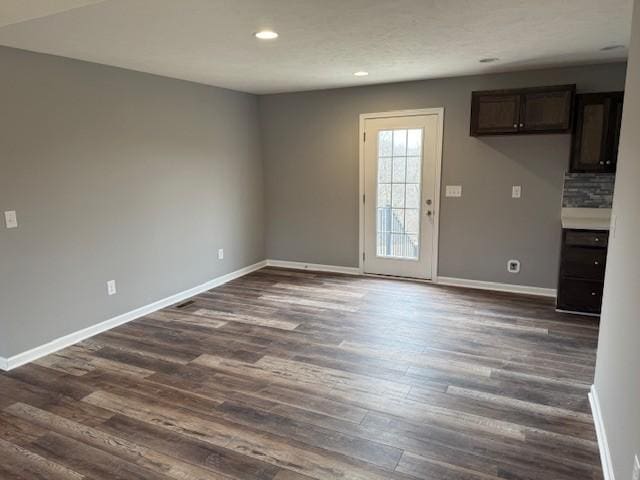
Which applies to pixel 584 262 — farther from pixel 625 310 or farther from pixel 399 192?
pixel 625 310

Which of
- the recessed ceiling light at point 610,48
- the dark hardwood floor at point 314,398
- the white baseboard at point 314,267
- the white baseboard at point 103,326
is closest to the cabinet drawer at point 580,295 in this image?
the dark hardwood floor at point 314,398

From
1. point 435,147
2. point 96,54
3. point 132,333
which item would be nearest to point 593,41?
point 435,147

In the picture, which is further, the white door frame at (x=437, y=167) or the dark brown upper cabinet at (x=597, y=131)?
the white door frame at (x=437, y=167)

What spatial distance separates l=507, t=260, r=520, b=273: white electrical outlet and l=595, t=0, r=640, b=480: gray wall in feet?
7.68

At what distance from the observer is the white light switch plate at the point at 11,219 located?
3.07m

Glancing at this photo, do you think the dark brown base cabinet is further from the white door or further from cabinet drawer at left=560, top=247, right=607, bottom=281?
the white door

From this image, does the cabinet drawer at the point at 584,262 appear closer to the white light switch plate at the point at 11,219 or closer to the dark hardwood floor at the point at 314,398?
the dark hardwood floor at the point at 314,398

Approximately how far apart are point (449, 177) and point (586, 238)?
1.55 metres

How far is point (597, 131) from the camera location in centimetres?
404

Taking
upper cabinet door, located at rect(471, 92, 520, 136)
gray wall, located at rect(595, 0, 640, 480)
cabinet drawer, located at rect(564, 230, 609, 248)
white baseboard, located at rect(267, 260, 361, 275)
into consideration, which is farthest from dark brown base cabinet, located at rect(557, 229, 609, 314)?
white baseboard, located at rect(267, 260, 361, 275)

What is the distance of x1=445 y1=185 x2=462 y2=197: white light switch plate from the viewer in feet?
16.1

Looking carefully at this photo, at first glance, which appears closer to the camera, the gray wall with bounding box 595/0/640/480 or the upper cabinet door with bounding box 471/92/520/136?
the gray wall with bounding box 595/0/640/480

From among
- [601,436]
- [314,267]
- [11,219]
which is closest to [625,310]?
[601,436]

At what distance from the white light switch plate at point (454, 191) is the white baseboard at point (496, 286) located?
1.00 metres
